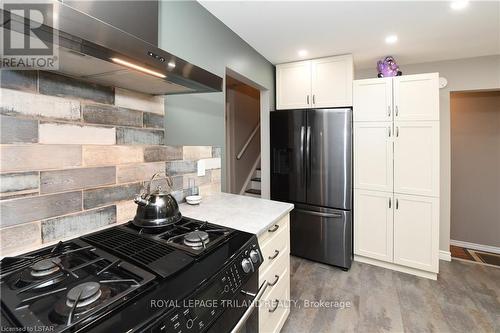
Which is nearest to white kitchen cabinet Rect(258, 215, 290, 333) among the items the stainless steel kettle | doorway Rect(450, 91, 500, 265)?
the stainless steel kettle

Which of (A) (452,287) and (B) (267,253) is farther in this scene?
(A) (452,287)

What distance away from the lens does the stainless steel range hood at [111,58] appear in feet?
2.09

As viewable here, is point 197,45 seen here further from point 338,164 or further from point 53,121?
point 338,164

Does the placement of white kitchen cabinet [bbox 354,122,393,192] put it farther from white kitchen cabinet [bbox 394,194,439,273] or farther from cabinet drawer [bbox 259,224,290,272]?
cabinet drawer [bbox 259,224,290,272]

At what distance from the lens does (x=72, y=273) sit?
0.77 meters

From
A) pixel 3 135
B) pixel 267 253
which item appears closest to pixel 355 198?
pixel 267 253

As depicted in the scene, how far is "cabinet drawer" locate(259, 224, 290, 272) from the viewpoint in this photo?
1308 mm

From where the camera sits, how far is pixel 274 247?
143cm

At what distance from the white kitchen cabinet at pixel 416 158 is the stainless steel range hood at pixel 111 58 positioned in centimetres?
213

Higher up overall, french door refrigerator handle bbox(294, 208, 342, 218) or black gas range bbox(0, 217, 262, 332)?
black gas range bbox(0, 217, 262, 332)

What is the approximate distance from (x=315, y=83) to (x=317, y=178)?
112 centimetres

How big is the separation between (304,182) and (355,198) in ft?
2.00

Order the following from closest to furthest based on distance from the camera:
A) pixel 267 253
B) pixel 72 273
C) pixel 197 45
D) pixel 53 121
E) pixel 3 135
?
pixel 72 273 < pixel 3 135 < pixel 53 121 < pixel 267 253 < pixel 197 45

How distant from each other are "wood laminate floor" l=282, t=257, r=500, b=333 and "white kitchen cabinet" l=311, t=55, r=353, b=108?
187cm
